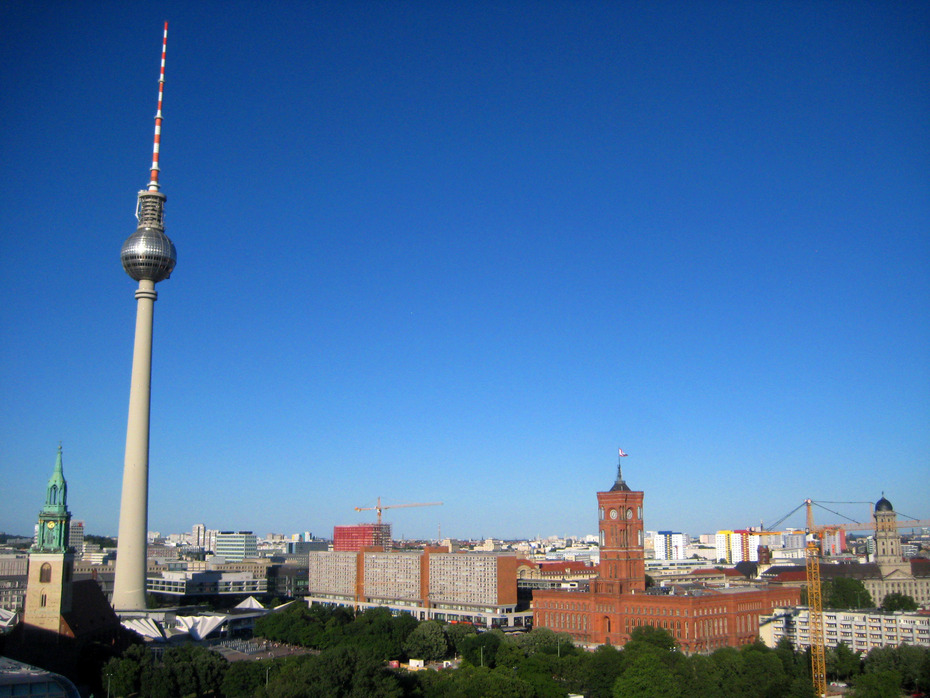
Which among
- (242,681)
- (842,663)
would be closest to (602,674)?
(842,663)

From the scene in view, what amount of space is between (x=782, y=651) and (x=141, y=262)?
80704 millimetres

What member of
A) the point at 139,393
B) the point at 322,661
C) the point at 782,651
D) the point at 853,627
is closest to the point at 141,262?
the point at 139,393

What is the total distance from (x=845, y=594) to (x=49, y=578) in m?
108

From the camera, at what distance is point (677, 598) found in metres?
96.5

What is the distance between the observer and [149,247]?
339 ft

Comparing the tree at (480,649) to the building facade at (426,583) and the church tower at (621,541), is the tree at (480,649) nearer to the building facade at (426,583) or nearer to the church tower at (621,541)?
the church tower at (621,541)

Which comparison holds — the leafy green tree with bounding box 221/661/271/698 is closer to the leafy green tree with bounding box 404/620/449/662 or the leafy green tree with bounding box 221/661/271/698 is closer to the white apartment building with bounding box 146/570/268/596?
the leafy green tree with bounding box 404/620/449/662

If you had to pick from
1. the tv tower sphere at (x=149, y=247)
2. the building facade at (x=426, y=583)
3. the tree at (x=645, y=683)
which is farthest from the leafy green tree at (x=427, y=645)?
the tv tower sphere at (x=149, y=247)

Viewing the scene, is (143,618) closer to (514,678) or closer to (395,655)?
(395,655)

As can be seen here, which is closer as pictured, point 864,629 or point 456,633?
point 864,629

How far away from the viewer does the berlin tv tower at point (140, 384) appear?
311 feet

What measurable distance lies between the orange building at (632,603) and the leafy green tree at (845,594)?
16605 mm

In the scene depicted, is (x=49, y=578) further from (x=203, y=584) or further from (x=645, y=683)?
(x=203, y=584)

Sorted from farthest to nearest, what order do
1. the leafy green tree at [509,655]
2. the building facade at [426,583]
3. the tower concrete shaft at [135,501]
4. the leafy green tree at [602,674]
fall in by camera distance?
the building facade at [426,583]
the tower concrete shaft at [135,501]
the leafy green tree at [509,655]
the leafy green tree at [602,674]
